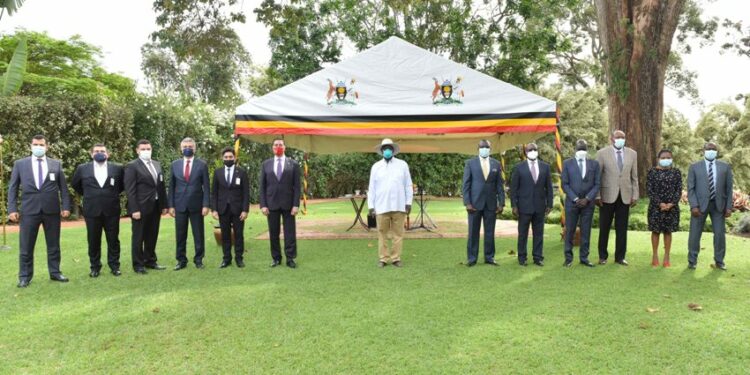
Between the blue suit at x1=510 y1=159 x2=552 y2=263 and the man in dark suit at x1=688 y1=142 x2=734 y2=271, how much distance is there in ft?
5.90

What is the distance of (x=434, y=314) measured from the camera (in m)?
4.78

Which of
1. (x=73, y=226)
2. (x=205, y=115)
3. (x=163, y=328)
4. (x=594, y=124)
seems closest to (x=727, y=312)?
(x=163, y=328)

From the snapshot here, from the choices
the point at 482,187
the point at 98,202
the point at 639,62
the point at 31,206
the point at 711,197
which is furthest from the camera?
the point at 639,62

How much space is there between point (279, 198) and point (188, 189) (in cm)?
119

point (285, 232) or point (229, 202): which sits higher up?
point (229, 202)

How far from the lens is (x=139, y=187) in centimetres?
683

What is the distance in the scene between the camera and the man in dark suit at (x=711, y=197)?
6.77m

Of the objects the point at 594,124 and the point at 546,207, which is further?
the point at 594,124

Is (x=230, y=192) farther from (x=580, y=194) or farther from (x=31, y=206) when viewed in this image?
(x=580, y=194)

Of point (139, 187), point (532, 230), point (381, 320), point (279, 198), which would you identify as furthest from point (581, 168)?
point (139, 187)

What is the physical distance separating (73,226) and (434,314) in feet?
36.2

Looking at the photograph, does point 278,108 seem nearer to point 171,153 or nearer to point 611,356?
point 611,356

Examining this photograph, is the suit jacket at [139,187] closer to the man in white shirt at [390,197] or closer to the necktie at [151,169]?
the necktie at [151,169]

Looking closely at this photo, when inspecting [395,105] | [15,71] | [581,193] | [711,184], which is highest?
[15,71]
